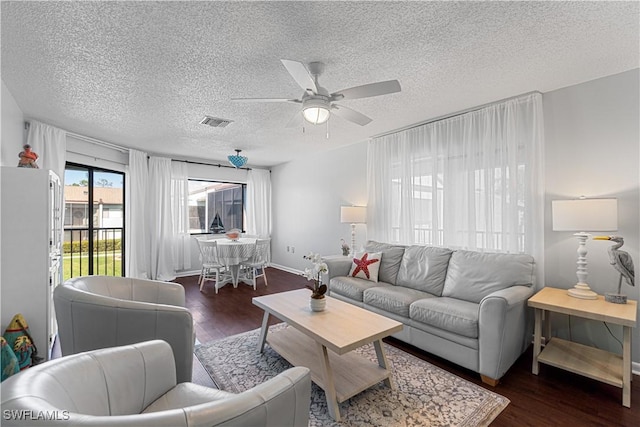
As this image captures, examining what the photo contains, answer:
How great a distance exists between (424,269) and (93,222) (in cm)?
A: 498

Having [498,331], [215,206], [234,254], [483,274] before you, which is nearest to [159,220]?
[215,206]

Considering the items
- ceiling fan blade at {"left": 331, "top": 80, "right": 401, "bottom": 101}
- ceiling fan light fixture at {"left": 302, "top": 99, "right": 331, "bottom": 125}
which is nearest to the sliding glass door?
ceiling fan light fixture at {"left": 302, "top": 99, "right": 331, "bottom": 125}

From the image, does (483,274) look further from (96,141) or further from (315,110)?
Result: (96,141)

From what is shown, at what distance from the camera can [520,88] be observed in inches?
106

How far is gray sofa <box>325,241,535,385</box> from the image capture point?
219 cm

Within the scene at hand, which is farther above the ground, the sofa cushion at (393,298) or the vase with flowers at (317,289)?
the vase with flowers at (317,289)

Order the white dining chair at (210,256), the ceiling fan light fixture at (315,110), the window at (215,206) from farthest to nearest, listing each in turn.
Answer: the window at (215,206) < the white dining chair at (210,256) < the ceiling fan light fixture at (315,110)

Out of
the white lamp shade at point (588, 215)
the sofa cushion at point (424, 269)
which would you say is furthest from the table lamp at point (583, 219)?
the sofa cushion at point (424, 269)

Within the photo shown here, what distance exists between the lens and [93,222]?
450 cm

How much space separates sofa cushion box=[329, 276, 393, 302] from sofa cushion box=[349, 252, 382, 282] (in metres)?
0.07

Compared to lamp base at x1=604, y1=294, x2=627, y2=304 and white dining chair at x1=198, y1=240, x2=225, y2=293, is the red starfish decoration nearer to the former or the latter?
lamp base at x1=604, y1=294, x2=627, y2=304

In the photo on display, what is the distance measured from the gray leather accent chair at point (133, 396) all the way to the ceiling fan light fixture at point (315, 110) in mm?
1821

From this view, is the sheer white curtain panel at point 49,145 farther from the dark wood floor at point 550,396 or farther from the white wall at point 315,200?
the white wall at point 315,200

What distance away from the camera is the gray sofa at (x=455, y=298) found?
2.19 m
